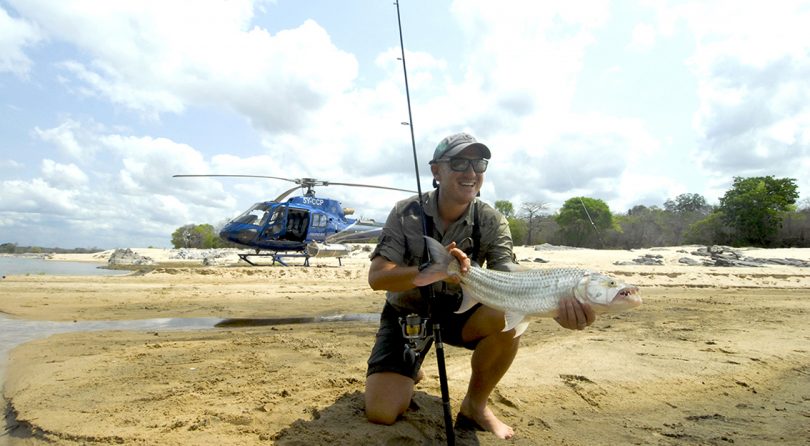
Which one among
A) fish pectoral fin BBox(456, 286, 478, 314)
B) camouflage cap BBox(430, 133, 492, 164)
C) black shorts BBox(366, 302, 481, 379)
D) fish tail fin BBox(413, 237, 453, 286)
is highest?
camouflage cap BBox(430, 133, 492, 164)

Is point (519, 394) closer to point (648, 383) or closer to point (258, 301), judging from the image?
point (648, 383)

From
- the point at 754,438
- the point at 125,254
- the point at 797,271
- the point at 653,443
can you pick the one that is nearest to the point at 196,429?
the point at 653,443

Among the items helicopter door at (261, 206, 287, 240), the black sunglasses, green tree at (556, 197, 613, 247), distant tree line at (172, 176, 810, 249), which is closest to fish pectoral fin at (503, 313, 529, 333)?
the black sunglasses

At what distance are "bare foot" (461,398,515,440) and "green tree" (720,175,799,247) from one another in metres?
41.2

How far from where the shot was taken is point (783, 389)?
176 inches

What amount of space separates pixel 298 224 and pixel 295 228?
0.72 feet

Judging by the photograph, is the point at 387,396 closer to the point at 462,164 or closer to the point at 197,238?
the point at 462,164

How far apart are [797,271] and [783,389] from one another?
54.4ft

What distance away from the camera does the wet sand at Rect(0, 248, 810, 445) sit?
3.35 metres

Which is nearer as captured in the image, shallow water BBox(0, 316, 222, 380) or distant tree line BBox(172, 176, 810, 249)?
shallow water BBox(0, 316, 222, 380)

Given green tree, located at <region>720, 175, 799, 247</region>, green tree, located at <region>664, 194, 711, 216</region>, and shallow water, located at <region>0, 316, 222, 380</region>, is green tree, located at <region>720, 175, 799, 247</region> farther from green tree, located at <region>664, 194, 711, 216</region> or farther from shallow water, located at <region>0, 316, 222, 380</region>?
shallow water, located at <region>0, 316, 222, 380</region>

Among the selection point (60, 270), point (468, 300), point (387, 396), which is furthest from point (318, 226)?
point (468, 300)

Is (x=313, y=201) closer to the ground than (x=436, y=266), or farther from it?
farther from it

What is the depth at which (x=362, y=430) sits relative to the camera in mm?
3311
